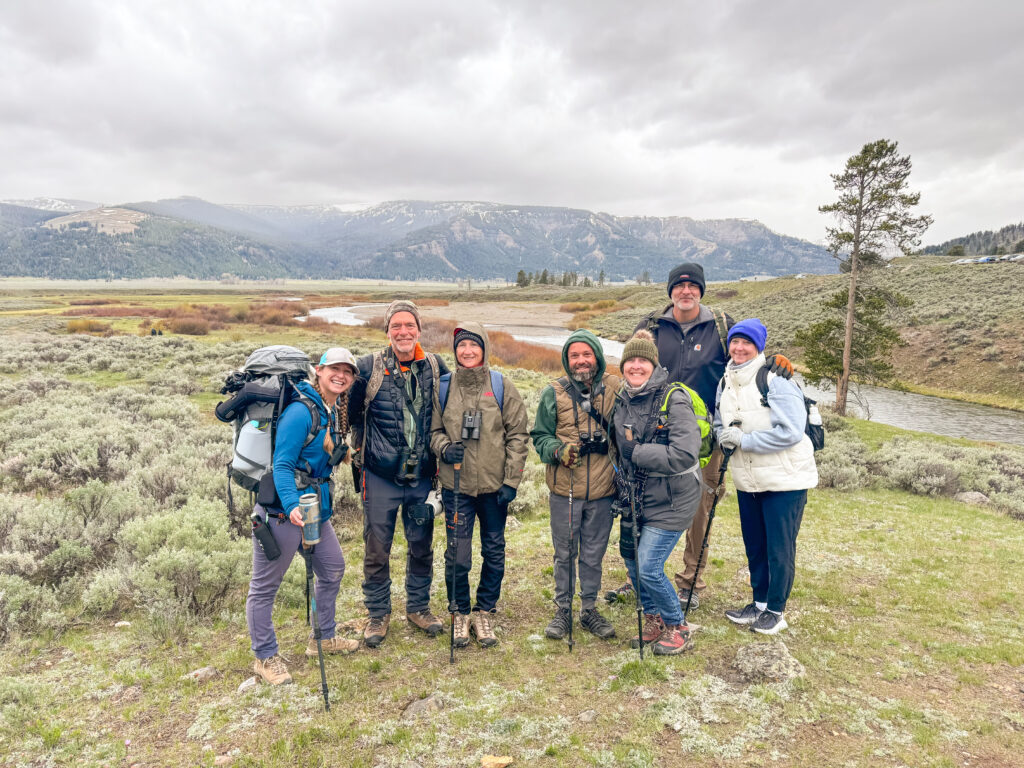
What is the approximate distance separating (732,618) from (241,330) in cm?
3960

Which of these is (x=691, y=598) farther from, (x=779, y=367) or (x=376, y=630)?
(x=376, y=630)

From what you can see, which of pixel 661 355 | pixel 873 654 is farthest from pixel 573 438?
pixel 873 654

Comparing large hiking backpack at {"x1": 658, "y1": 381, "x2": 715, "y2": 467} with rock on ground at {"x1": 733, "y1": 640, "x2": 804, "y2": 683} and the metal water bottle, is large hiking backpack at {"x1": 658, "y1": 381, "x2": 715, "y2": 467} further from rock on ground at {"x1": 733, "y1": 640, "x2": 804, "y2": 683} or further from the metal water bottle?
the metal water bottle

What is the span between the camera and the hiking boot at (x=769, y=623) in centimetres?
520

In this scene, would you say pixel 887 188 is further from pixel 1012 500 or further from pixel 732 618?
pixel 732 618

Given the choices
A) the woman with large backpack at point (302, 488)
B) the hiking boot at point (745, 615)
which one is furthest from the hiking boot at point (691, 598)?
the woman with large backpack at point (302, 488)

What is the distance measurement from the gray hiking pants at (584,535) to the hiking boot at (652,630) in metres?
Result: 0.57

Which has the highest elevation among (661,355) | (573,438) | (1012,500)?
(661,355)

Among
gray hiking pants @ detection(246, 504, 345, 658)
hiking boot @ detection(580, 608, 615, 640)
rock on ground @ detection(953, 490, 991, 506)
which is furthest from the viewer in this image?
rock on ground @ detection(953, 490, 991, 506)

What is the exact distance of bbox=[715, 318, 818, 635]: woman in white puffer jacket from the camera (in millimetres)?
4645

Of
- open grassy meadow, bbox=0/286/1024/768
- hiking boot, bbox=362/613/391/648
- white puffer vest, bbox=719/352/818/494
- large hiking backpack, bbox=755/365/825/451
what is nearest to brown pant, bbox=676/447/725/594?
open grassy meadow, bbox=0/286/1024/768

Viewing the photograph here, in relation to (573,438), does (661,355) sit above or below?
above

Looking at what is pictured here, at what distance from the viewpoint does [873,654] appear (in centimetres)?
490

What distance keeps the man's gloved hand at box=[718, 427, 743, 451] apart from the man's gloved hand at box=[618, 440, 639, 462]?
2.94 ft
